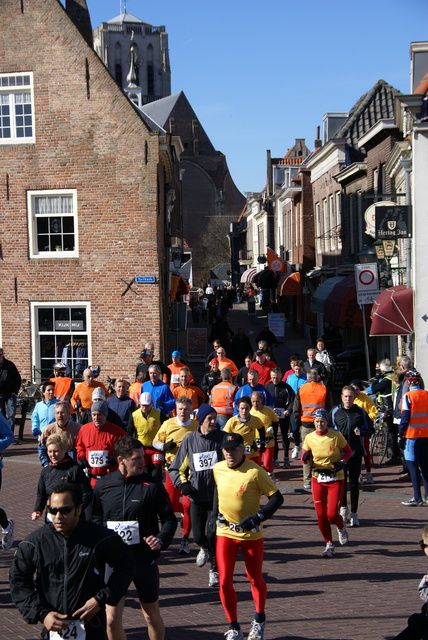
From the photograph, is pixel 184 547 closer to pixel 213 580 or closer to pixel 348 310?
pixel 213 580

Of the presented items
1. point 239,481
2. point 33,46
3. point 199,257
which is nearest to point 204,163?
point 199,257

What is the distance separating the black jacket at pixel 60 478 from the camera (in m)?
7.62

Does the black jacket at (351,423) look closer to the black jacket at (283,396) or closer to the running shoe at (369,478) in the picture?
the running shoe at (369,478)

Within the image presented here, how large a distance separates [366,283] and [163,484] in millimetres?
9791

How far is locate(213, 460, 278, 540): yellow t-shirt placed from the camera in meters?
7.00

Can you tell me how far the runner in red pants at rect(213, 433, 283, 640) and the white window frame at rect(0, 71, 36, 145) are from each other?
16.0 meters

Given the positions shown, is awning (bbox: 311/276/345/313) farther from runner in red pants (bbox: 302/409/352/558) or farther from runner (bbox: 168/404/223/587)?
runner (bbox: 168/404/223/587)

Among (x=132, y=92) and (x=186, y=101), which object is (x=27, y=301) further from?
(x=186, y=101)

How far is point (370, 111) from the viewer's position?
102 ft

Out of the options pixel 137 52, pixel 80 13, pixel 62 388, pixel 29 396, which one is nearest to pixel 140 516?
pixel 62 388

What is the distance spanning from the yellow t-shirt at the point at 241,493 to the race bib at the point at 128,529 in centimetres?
108

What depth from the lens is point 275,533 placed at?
34.6 ft

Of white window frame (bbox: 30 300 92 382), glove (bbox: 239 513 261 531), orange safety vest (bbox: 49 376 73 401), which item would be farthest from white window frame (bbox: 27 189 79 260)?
glove (bbox: 239 513 261 531)

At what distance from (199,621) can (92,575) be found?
278 cm
